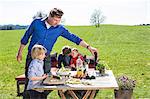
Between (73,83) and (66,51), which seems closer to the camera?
(73,83)

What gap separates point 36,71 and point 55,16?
817 mm

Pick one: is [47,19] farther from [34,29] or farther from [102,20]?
[102,20]

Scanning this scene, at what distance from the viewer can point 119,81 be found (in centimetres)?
654

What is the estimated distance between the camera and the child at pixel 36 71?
528 cm

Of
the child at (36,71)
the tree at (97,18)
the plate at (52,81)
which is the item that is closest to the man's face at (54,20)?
the child at (36,71)

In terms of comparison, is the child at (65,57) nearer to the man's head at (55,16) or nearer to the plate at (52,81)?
the man's head at (55,16)

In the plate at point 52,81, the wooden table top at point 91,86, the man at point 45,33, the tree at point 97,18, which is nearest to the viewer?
the wooden table top at point 91,86

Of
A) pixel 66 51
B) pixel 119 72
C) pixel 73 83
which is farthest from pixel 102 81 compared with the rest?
pixel 119 72

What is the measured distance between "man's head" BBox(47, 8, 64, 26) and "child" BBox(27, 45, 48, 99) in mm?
512

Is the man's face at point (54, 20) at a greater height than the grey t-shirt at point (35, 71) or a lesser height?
greater

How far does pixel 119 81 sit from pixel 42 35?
1.44m

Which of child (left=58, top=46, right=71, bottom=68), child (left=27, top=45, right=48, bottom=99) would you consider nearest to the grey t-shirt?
child (left=27, top=45, right=48, bottom=99)

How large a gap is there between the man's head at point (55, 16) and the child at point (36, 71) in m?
0.51

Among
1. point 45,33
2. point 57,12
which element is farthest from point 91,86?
point 45,33
